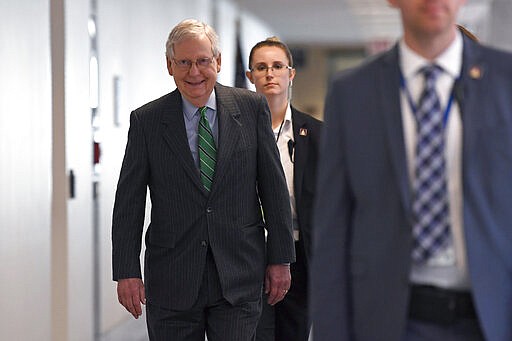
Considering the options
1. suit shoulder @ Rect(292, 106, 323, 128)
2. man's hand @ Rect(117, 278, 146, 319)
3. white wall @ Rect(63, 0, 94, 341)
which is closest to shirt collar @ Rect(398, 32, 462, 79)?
man's hand @ Rect(117, 278, 146, 319)

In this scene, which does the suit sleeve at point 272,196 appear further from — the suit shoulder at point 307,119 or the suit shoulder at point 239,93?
the suit shoulder at point 307,119

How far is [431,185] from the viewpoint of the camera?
223 cm

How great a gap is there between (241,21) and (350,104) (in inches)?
552

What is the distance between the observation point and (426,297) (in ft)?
7.43

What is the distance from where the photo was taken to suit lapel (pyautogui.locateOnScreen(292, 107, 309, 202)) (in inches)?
177

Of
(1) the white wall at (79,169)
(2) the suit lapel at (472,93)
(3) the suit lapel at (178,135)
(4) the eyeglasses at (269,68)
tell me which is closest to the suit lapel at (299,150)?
(4) the eyeglasses at (269,68)

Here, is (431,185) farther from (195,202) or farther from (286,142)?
(286,142)

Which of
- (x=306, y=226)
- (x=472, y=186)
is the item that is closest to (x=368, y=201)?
(x=472, y=186)

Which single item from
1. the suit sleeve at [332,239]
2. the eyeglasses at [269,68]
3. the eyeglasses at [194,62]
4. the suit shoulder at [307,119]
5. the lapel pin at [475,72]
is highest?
the eyeglasses at [269,68]

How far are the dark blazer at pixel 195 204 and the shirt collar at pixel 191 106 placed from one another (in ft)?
0.08

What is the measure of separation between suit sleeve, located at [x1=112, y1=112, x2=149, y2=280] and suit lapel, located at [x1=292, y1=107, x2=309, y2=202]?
92 centimetres

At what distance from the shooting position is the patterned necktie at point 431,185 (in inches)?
87.6

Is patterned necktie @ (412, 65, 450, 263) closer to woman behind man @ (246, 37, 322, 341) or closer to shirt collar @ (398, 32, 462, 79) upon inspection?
shirt collar @ (398, 32, 462, 79)

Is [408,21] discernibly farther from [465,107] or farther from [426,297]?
[426,297]
